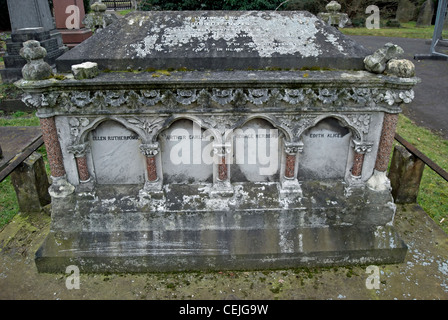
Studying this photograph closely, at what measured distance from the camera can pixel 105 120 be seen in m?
4.71

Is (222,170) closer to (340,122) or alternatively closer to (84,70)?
(340,122)

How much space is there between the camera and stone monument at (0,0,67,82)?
1251cm

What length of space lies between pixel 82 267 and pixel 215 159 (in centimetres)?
234

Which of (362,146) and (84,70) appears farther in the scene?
(362,146)

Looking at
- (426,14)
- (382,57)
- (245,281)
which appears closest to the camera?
(382,57)

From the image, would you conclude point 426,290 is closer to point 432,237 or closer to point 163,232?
point 432,237

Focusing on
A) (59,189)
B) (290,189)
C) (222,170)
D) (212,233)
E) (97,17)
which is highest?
(97,17)

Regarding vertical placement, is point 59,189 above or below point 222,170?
below

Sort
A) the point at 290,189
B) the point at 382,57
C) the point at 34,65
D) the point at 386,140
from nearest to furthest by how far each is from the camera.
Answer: the point at 34,65, the point at 382,57, the point at 386,140, the point at 290,189

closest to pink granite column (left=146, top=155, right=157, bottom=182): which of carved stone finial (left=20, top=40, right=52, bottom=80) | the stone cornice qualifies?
the stone cornice

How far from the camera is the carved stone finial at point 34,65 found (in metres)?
4.30

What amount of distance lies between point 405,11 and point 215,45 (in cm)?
3091

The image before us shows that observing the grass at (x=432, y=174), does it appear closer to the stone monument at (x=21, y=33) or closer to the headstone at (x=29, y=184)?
the headstone at (x=29, y=184)

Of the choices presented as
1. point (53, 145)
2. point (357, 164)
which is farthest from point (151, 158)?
point (357, 164)
